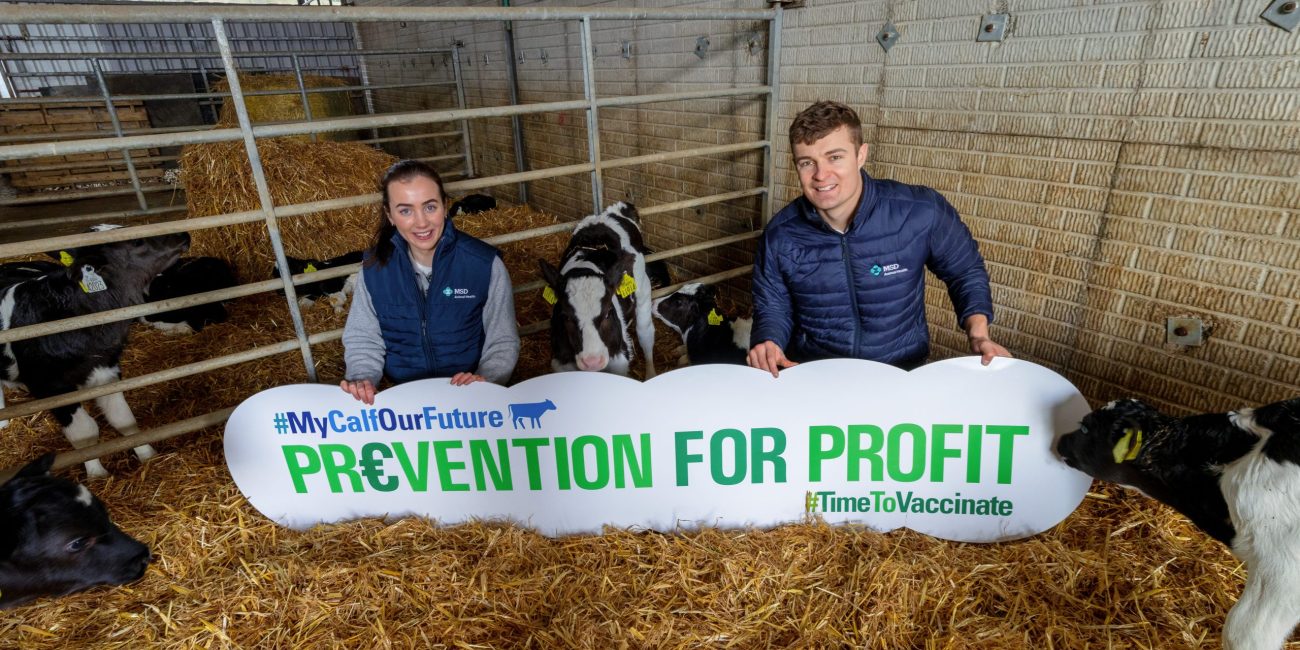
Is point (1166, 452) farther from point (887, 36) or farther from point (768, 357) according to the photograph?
point (887, 36)

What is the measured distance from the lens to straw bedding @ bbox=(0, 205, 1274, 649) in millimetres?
2275

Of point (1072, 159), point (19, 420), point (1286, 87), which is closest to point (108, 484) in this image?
point (19, 420)

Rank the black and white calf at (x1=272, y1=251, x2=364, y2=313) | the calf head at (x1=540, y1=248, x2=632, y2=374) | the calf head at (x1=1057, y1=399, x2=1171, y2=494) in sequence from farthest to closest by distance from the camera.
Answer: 1. the black and white calf at (x1=272, y1=251, x2=364, y2=313)
2. the calf head at (x1=540, y1=248, x2=632, y2=374)
3. the calf head at (x1=1057, y1=399, x2=1171, y2=494)

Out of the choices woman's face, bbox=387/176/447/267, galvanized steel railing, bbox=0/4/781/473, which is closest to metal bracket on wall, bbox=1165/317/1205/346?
galvanized steel railing, bbox=0/4/781/473

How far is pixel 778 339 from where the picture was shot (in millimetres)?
2770

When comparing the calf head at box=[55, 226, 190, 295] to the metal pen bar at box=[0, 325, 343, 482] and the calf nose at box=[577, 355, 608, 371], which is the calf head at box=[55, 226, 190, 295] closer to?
the metal pen bar at box=[0, 325, 343, 482]

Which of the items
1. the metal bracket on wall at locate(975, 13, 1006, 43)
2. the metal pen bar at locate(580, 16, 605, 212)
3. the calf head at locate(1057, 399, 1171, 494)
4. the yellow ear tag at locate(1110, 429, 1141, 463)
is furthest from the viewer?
the metal pen bar at locate(580, 16, 605, 212)

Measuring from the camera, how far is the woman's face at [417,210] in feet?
8.22

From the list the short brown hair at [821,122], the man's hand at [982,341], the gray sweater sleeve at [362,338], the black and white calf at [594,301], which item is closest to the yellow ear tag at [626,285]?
the black and white calf at [594,301]

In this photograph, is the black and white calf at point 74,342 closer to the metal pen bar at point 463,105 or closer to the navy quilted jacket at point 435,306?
the navy quilted jacket at point 435,306

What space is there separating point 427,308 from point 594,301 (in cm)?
104

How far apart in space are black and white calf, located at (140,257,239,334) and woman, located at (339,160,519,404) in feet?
11.0

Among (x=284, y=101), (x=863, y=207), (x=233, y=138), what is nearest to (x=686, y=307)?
(x=863, y=207)

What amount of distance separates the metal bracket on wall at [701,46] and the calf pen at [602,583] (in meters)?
2.37
